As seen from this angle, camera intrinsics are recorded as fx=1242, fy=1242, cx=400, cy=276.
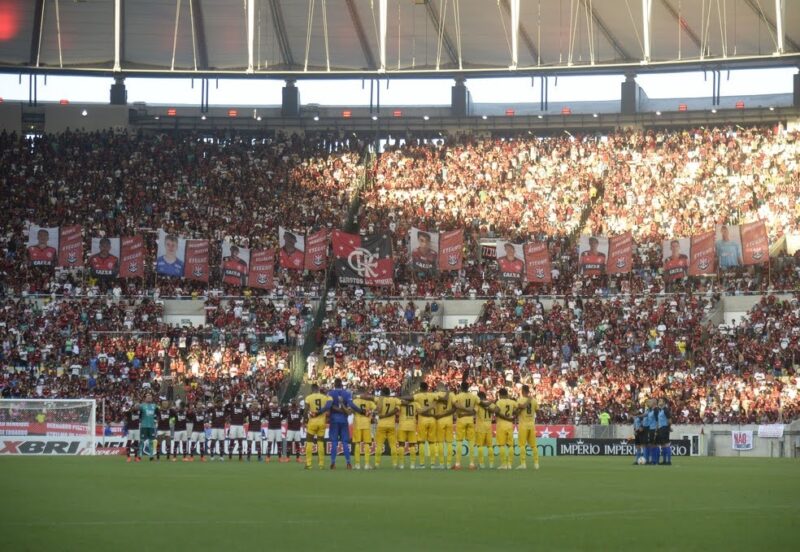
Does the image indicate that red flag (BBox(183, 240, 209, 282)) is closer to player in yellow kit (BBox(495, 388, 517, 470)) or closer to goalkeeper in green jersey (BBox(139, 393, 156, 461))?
goalkeeper in green jersey (BBox(139, 393, 156, 461))

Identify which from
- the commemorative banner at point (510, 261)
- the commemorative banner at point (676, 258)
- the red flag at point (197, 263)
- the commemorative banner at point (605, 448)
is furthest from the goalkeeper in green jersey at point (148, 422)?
the commemorative banner at point (676, 258)

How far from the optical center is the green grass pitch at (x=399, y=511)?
13.3 m

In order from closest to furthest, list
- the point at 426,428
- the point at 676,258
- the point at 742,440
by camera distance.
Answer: the point at 426,428 < the point at 742,440 < the point at 676,258

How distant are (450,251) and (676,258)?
409 inches

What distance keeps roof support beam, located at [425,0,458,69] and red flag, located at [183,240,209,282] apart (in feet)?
54.0

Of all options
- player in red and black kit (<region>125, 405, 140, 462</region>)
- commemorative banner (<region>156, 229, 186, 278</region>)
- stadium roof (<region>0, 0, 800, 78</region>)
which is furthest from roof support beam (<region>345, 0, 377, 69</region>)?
player in red and black kit (<region>125, 405, 140, 462</region>)

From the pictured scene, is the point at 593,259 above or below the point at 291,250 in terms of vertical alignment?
below

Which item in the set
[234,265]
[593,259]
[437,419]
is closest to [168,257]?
[234,265]

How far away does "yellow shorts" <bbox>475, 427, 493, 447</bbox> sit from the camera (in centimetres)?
2983

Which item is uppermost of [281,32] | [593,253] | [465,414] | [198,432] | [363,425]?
[281,32]

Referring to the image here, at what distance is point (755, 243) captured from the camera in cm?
5434

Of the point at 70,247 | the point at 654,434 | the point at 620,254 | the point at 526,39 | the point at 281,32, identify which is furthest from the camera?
the point at 526,39

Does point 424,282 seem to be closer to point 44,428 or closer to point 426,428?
point 44,428

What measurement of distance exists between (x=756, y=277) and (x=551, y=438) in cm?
1593
